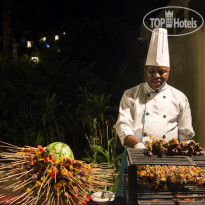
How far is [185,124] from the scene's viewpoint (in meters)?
3.35

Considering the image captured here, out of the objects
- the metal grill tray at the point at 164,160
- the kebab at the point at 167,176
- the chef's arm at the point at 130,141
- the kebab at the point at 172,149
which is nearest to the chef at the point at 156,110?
the chef's arm at the point at 130,141

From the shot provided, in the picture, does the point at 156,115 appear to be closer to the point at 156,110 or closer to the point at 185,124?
the point at 156,110

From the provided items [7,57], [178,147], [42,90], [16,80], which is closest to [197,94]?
[178,147]

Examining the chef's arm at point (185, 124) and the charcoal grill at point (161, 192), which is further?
the chef's arm at point (185, 124)

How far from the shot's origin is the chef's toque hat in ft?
10.8

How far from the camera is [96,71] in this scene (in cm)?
1109

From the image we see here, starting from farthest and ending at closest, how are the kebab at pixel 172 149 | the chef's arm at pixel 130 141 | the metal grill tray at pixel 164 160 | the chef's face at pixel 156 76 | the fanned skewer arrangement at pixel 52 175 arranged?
1. the chef's face at pixel 156 76
2. the chef's arm at pixel 130 141
3. the kebab at pixel 172 149
4. the metal grill tray at pixel 164 160
5. the fanned skewer arrangement at pixel 52 175

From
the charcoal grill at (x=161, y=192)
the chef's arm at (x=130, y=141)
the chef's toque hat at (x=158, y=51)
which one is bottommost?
the charcoal grill at (x=161, y=192)

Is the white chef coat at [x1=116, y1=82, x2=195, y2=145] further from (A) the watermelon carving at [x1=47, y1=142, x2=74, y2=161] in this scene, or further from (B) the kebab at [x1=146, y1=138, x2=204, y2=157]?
(A) the watermelon carving at [x1=47, y1=142, x2=74, y2=161]

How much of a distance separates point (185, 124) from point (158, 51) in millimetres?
901

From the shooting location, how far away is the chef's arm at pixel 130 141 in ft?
10.0

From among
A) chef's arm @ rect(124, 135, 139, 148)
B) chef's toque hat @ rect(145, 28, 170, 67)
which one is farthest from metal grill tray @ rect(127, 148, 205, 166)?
chef's toque hat @ rect(145, 28, 170, 67)

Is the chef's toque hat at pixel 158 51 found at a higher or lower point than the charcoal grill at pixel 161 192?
higher

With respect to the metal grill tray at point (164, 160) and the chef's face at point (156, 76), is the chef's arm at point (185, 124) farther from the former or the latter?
the metal grill tray at point (164, 160)
